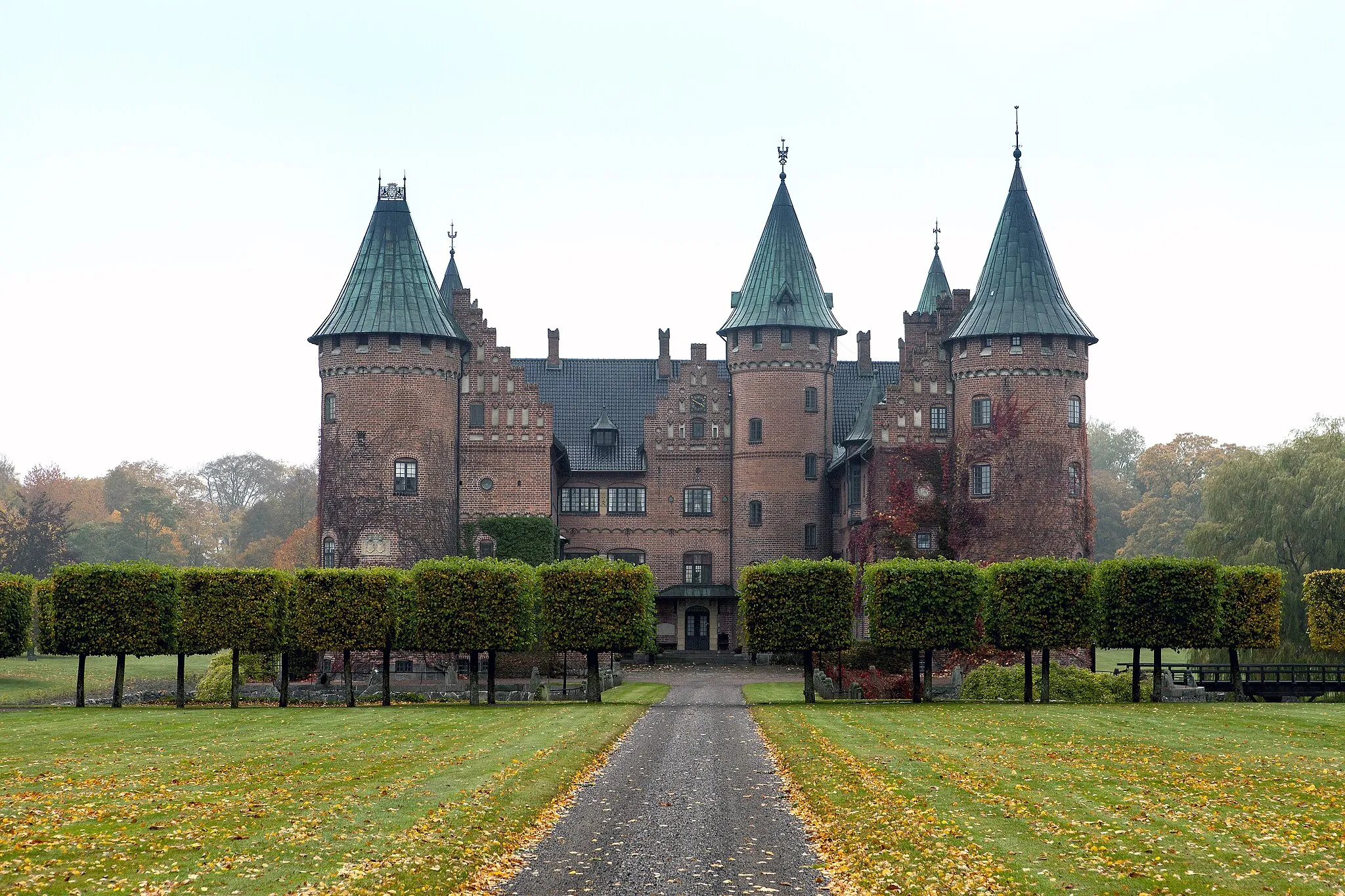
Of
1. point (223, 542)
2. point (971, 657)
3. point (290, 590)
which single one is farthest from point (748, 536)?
point (223, 542)

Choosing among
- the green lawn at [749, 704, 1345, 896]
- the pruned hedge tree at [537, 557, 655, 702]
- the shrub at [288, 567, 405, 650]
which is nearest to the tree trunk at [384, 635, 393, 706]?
the shrub at [288, 567, 405, 650]

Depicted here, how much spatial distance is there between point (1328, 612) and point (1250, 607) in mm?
4239

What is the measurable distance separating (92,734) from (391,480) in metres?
32.7

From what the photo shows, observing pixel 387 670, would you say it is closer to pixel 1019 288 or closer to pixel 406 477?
pixel 406 477

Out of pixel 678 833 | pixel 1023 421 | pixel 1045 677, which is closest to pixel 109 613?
pixel 1045 677

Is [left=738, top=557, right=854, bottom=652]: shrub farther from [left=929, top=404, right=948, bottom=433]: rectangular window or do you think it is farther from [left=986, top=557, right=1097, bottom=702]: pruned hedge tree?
[left=929, top=404, right=948, bottom=433]: rectangular window

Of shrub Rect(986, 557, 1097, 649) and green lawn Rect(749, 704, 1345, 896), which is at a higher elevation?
shrub Rect(986, 557, 1097, 649)

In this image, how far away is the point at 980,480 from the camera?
6425 cm

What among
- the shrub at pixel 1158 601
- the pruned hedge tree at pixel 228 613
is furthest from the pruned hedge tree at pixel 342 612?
the shrub at pixel 1158 601

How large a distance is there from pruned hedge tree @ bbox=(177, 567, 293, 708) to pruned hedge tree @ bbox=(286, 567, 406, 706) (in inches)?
31.8

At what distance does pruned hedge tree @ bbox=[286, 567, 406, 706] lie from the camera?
152ft

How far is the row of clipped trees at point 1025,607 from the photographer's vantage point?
45625mm

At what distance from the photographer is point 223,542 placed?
135625 millimetres

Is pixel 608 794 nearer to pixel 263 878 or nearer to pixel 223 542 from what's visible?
pixel 263 878
